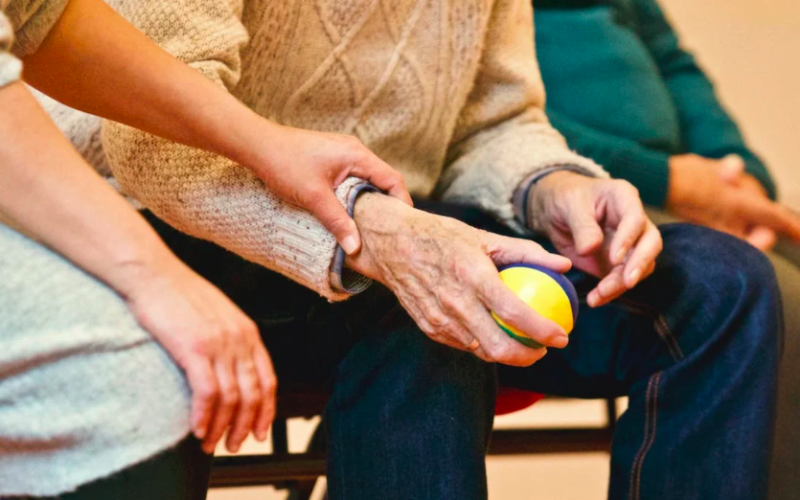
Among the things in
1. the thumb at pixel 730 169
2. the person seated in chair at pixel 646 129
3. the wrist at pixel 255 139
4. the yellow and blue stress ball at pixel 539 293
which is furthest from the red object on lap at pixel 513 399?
the thumb at pixel 730 169

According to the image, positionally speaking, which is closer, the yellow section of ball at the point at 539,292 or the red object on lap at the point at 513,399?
the yellow section of ball at the point at 539,292

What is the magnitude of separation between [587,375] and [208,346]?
18.6 inches

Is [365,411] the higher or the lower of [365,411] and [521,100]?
the lower

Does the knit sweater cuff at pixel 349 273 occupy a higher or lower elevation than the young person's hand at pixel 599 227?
higher

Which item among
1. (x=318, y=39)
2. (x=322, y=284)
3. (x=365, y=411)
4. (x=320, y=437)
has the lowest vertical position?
(x=320, y=437)

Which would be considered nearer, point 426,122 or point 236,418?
point 236,418

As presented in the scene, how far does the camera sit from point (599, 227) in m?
0.80

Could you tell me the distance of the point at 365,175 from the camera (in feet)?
2.24

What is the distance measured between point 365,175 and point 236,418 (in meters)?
0.26

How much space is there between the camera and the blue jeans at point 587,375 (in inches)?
26.8

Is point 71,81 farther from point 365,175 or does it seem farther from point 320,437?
point 320,437

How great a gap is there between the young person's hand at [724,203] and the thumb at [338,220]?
0.84 m

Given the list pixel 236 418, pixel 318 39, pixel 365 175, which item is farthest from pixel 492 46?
pixel 236 418

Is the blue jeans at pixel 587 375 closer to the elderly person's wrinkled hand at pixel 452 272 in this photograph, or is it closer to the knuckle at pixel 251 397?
the elderly person's wrinkled hand at pixel 452 272
